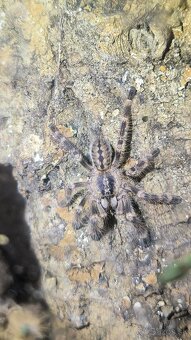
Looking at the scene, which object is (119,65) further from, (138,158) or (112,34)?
(138,158)

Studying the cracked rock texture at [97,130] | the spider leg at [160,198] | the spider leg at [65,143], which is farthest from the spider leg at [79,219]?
the spider leg at [160,198]

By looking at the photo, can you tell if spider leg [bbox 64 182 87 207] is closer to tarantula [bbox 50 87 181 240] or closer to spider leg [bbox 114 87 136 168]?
tarantula [bbox 50 87 181 240]

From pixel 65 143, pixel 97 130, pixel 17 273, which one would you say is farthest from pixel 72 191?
pixel 17 273

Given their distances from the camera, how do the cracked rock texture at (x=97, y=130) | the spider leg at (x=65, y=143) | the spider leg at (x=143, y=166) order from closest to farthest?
the cracked rock texture at (x=97, y=130) → the spider leg at (x=143, y=166) → the spider leg at (x=65, y=143)

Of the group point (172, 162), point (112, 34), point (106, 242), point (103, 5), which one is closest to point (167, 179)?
point (172, 162)

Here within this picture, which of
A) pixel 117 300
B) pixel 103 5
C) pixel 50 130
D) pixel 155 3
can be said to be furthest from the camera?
pixel 50 130

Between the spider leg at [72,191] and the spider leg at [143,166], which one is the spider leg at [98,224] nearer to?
the spider leg at [72,191]

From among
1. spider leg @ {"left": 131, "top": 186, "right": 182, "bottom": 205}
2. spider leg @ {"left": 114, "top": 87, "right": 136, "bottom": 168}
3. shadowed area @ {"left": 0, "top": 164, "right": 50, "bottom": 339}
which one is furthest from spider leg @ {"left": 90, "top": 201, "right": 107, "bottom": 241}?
shadowed area @ {"left": 0, "top": 164, "right": 50, "bottom": 339}
